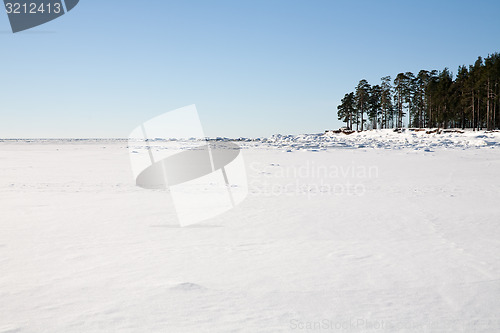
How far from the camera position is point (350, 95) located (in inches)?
2815

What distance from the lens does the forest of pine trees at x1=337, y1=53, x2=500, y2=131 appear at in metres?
40.1

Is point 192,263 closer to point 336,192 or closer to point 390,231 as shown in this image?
point 390,231

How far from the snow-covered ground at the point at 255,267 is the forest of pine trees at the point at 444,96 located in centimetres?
4104

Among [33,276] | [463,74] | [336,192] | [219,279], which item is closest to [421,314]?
[219,279]

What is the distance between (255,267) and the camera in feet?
10.8

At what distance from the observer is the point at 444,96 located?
47969 millimetres

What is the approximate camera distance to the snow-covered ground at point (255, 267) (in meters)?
2.31

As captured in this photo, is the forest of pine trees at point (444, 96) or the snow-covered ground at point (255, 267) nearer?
the snow-covered ground at point (255, 267)

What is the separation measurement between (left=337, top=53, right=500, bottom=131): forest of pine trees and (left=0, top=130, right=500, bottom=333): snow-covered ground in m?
41.0

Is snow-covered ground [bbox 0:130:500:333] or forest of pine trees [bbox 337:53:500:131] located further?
forest of pine trees [bbox 337:53:500:131]

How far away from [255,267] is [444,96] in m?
53.7

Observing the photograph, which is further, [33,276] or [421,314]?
[33,276]

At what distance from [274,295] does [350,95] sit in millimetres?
73790

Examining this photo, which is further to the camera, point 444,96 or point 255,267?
point 444,96
